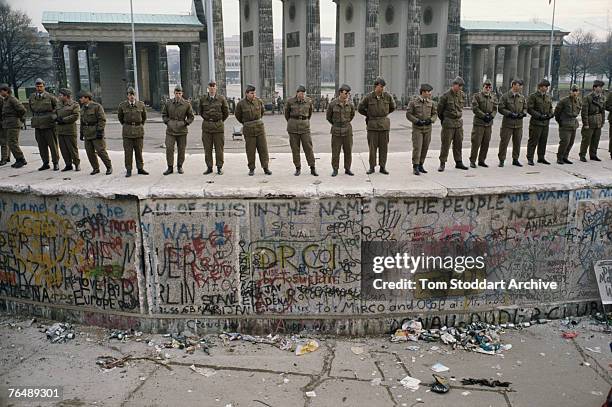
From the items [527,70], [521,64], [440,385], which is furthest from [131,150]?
[521,64]

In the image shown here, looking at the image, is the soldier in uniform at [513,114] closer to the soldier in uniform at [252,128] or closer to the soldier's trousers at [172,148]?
the soldier in uniform at [252,128]

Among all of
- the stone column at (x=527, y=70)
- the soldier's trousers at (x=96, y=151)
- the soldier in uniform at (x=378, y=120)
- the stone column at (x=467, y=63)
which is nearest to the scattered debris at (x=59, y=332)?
the soldier's trousers at (x=96, y=151)

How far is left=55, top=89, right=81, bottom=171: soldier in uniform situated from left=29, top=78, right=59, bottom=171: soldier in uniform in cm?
22

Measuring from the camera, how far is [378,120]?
32.1 feet

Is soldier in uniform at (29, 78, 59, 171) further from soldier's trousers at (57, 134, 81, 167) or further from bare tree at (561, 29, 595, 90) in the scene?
bare tree at (561, 29, 595, 90)

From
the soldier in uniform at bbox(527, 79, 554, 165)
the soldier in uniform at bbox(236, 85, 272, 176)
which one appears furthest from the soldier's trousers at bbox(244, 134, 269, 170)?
the soldier in uniform at bbox(527, 79, 554, 165)

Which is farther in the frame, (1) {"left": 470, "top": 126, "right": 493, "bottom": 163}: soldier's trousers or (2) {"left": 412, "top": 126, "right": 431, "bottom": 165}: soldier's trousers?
(1) {"left": 470, "top": 126, "right": 493, "bottom": 163}: soldier's trousers

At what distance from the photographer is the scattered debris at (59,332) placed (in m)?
8.07

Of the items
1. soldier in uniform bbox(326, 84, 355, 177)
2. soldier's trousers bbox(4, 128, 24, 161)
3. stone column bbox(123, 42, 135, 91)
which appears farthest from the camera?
stone column bbox(123, 42, 135, 91)

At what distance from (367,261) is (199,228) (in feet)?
7.94

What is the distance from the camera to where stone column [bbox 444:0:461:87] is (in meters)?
39.5

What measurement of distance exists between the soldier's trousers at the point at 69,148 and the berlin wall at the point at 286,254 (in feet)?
6.14

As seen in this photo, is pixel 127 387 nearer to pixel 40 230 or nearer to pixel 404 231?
pixel 40 230

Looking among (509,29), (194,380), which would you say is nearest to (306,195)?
(194,380)
